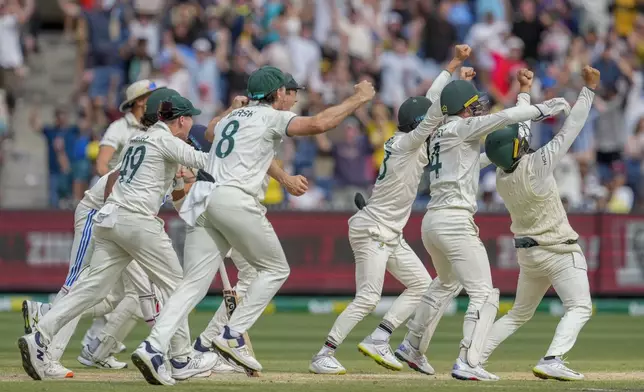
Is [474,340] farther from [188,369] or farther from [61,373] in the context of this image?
[61,373]

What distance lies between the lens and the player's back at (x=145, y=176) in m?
11.9

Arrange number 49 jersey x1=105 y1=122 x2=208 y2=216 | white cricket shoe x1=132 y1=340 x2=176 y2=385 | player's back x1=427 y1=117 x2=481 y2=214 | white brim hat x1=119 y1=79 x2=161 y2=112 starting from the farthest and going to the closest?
white brim hat x1=119 y1=79 x2=161 y2=112 → player's back x1=427 y1=117 x2=481 y2=214 → number 49 jersey x1=105 y1=122 x2=208 y2=216 → white cricket shoe x1=132 y1=340 x2=176 y2=385

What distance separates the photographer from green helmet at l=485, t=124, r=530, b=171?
40.4 ft

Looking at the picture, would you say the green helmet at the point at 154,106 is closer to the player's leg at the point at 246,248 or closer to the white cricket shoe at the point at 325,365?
the player's leg at the point at 246,248

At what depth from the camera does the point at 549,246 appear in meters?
12.3

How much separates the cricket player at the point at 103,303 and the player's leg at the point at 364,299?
1.71 m

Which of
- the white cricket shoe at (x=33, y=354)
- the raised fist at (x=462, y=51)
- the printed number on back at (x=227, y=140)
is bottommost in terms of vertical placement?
the white cricket shoe at (x=33, y=354)

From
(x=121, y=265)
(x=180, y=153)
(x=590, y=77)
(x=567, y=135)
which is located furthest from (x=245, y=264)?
(x=590, y=77)

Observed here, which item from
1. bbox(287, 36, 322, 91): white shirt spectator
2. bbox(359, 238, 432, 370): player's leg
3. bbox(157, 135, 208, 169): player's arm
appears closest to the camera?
bbox(157, 135, 208, 169): player's arm

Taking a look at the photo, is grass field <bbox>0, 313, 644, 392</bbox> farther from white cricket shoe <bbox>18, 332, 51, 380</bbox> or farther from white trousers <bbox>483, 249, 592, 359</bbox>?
white trousers <bbox>483, 249, 592, 359</bbox>

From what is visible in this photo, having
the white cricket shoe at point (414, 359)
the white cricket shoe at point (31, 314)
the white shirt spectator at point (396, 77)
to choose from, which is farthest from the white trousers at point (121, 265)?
the white shirt spectator at point (396, 77)

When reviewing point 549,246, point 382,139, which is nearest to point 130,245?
point 549,246

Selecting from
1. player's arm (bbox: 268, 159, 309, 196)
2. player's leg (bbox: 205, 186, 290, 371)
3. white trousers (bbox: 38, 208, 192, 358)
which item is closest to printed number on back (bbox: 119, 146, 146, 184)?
white trousers (bbox: 38, 208, 192, 358)

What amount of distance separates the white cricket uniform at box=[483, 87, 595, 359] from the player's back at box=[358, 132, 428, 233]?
1.01 m
